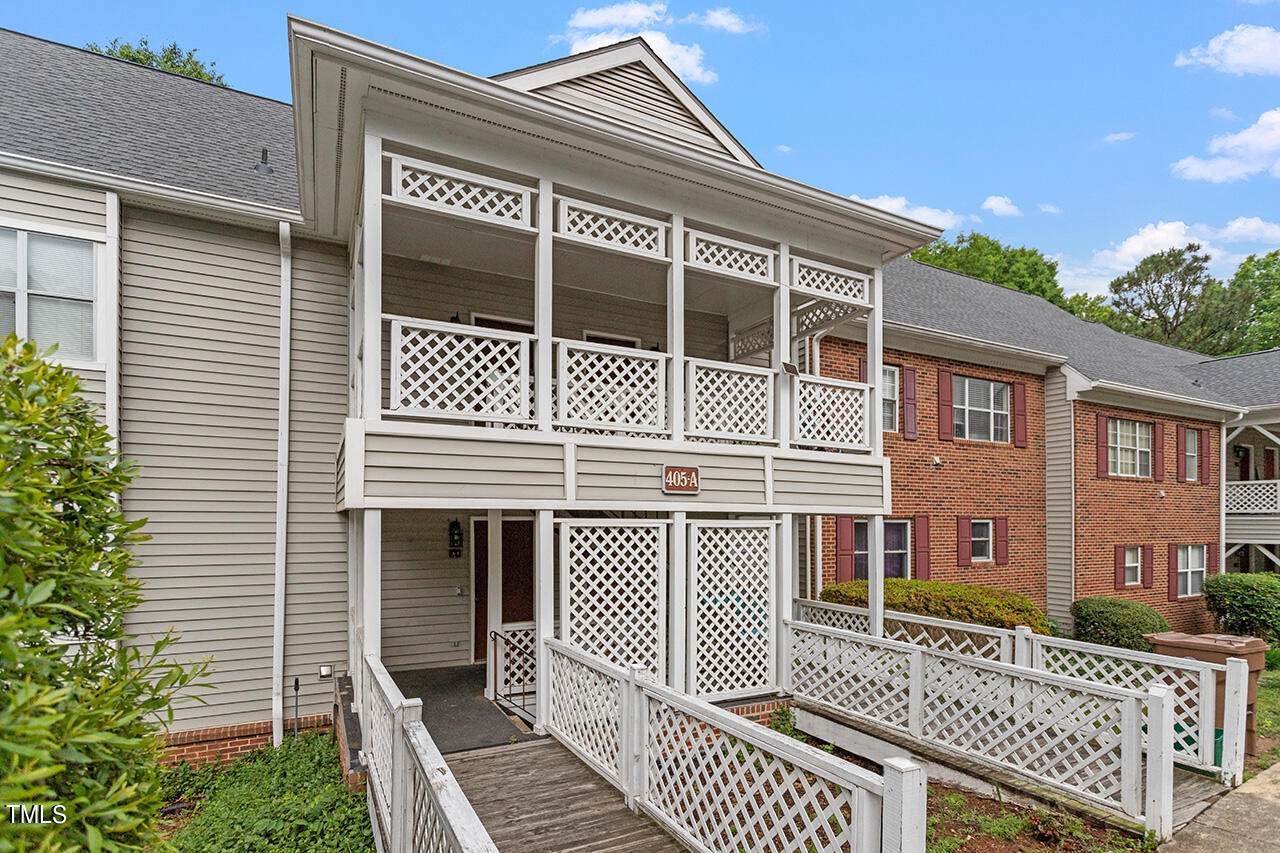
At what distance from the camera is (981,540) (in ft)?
44.9

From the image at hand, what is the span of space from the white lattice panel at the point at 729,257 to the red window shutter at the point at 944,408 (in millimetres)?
6997

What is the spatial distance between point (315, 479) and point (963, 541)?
1177cm

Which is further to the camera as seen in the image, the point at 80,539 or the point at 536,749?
the point at 536,749

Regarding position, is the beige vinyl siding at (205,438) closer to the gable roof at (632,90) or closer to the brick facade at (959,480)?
the gable roof at (632,90)

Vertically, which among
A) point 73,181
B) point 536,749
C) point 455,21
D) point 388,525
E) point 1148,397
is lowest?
point 536,749

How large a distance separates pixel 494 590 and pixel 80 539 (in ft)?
20.0

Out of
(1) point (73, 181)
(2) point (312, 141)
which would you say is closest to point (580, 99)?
(2) point (312, 141)

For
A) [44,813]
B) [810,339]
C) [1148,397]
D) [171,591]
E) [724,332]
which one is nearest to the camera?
[44,813]

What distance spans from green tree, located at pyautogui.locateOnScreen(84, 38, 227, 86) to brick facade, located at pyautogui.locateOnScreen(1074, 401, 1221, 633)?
28243mm

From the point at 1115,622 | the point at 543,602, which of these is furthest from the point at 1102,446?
the point at 543,602

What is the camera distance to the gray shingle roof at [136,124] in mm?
7531

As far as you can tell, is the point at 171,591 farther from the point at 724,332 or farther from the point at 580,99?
the point at 724,332

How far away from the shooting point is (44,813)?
172 centimetres

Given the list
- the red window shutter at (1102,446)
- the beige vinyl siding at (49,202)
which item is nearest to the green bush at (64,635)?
the beige vinyl siding at (49,202)
